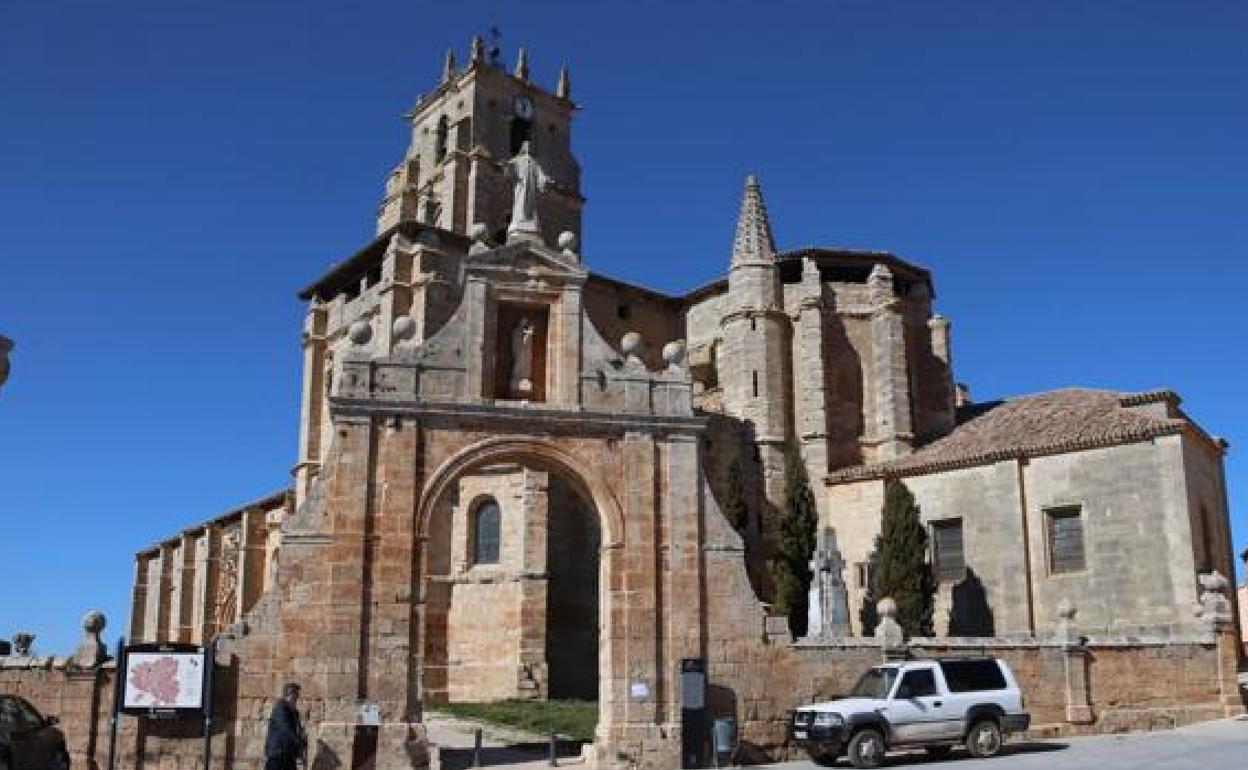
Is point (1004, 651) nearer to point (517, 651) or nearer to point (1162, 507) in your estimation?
point (1162, 507)

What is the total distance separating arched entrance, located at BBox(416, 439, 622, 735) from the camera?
104 ft

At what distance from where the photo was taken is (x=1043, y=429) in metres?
31.5

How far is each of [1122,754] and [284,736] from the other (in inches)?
474

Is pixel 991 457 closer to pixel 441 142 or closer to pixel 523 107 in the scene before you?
pixel 523 107

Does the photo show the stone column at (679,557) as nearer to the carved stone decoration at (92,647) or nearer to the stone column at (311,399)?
the carved stone decoration at (92,647)

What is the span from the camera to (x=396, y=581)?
17266 millimetres

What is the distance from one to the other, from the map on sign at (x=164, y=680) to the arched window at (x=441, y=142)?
3647cm

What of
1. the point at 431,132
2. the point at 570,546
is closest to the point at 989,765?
the point at 570,546

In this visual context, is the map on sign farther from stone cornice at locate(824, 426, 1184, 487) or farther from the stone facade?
stone cornice at locate(824, 426, 1184, 487)

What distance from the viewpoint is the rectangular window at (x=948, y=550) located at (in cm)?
3195

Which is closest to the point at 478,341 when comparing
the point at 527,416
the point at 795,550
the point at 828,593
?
the point at 527,416

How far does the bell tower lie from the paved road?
32199 millimetres

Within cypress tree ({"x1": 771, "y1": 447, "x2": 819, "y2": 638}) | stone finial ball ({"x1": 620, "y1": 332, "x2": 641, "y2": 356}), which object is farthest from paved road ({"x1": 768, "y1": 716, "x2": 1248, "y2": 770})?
cypress tree ({"x1": 771, "y1": 447, "x2": 819, "y2": 638})

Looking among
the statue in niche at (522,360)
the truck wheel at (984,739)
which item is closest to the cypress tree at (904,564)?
the truck wheel at (984,739)
